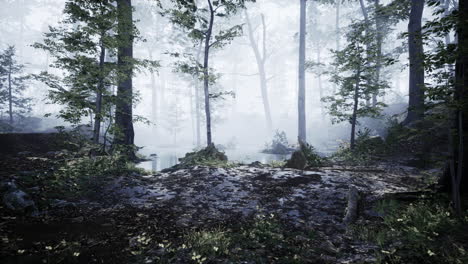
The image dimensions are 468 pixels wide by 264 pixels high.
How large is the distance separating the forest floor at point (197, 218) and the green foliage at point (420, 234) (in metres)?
0.21

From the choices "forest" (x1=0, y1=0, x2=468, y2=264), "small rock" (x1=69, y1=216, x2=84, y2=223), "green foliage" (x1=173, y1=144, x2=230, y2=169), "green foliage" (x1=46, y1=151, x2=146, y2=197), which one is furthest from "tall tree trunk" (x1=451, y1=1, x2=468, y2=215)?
"green foliage" (x1=46, y1=151, x2=146, y2=197)

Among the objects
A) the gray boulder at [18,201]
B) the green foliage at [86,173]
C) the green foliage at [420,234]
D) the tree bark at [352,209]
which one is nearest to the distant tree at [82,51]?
the green foliage at [86,173]

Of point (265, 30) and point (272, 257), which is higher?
point (265, 30)

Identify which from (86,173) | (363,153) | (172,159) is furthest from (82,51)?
(363,153)

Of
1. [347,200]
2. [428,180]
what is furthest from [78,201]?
[428,180]

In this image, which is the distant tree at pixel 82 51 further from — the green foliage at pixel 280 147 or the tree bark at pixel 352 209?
the green foliage at pixel 280 147

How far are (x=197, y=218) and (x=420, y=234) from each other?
376 centimetres

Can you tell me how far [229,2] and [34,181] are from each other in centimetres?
1013

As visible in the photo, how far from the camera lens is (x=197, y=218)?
15.7 ft

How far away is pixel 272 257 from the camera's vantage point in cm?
338

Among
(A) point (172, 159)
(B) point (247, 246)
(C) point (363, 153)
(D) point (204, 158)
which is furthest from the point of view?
(A) point (172, 159)

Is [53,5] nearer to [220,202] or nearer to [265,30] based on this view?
[265,30]

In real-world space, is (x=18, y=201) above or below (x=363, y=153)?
below

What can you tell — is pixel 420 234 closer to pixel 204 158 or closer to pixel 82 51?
pixel 204 158
